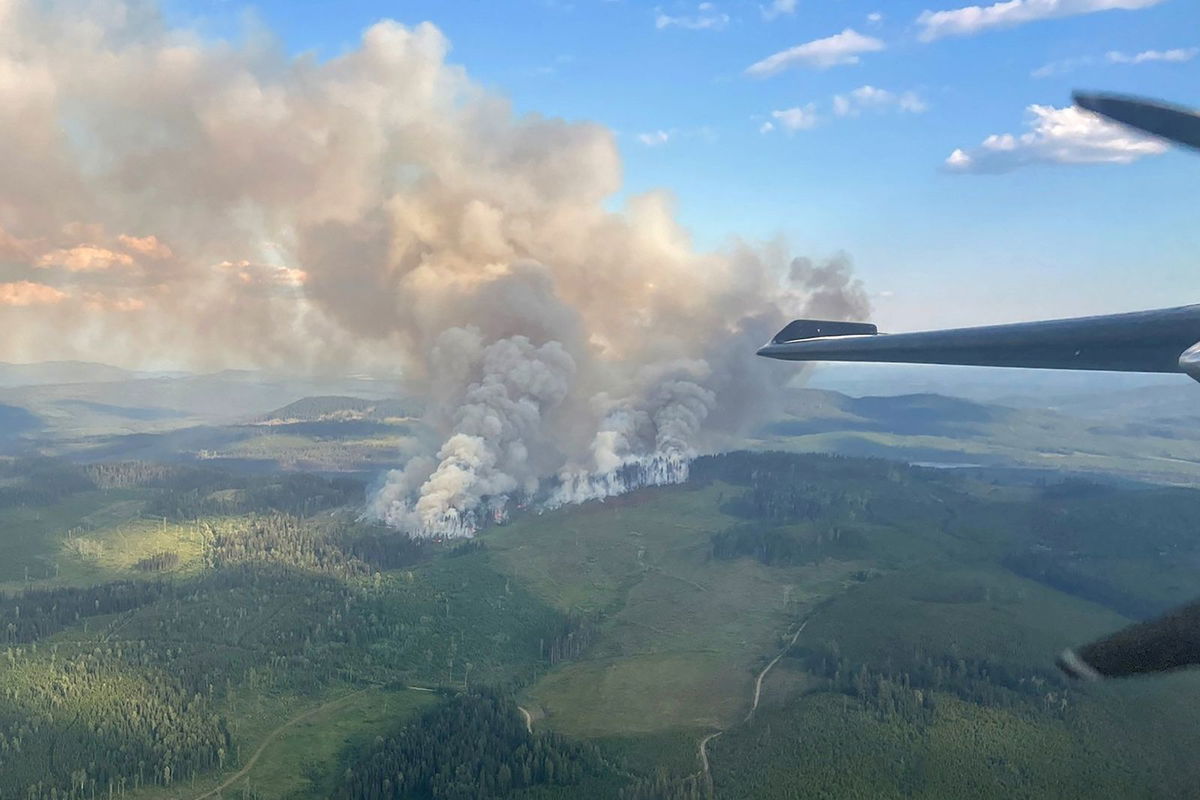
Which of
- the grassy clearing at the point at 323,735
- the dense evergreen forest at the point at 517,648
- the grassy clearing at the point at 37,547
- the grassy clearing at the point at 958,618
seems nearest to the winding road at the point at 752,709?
the dense evergreen forest at the point at 517,648

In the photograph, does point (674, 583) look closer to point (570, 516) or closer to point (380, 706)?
point (570, 516)

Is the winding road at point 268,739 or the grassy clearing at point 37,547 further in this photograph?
the grassy clearing at point 37,547

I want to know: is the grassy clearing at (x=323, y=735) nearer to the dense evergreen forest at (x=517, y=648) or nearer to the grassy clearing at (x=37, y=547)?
the dense evergreen forest at (x=517, y=648)

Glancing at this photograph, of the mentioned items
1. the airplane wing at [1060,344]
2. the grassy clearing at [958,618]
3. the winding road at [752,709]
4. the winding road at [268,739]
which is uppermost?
the airplane wing at [1060,344]

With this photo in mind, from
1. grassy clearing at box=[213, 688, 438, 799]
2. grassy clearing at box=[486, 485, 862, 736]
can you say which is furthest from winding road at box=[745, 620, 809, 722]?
grassy clearing at box=[213, 688, 438, 799]

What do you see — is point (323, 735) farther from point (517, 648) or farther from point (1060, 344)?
point (1060, 344)

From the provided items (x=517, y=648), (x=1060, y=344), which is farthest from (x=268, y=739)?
(x=1060, y=344)

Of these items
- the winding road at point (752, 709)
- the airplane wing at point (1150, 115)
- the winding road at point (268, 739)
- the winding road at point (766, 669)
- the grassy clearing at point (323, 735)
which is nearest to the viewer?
the airplane wing at point (1150, 115)

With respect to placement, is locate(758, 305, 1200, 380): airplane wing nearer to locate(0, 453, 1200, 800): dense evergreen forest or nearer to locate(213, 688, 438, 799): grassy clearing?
locate(0, 453, 1200, 800): dense evergreen forest

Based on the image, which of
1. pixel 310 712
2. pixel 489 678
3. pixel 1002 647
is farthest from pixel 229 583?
pixel 1002 647
